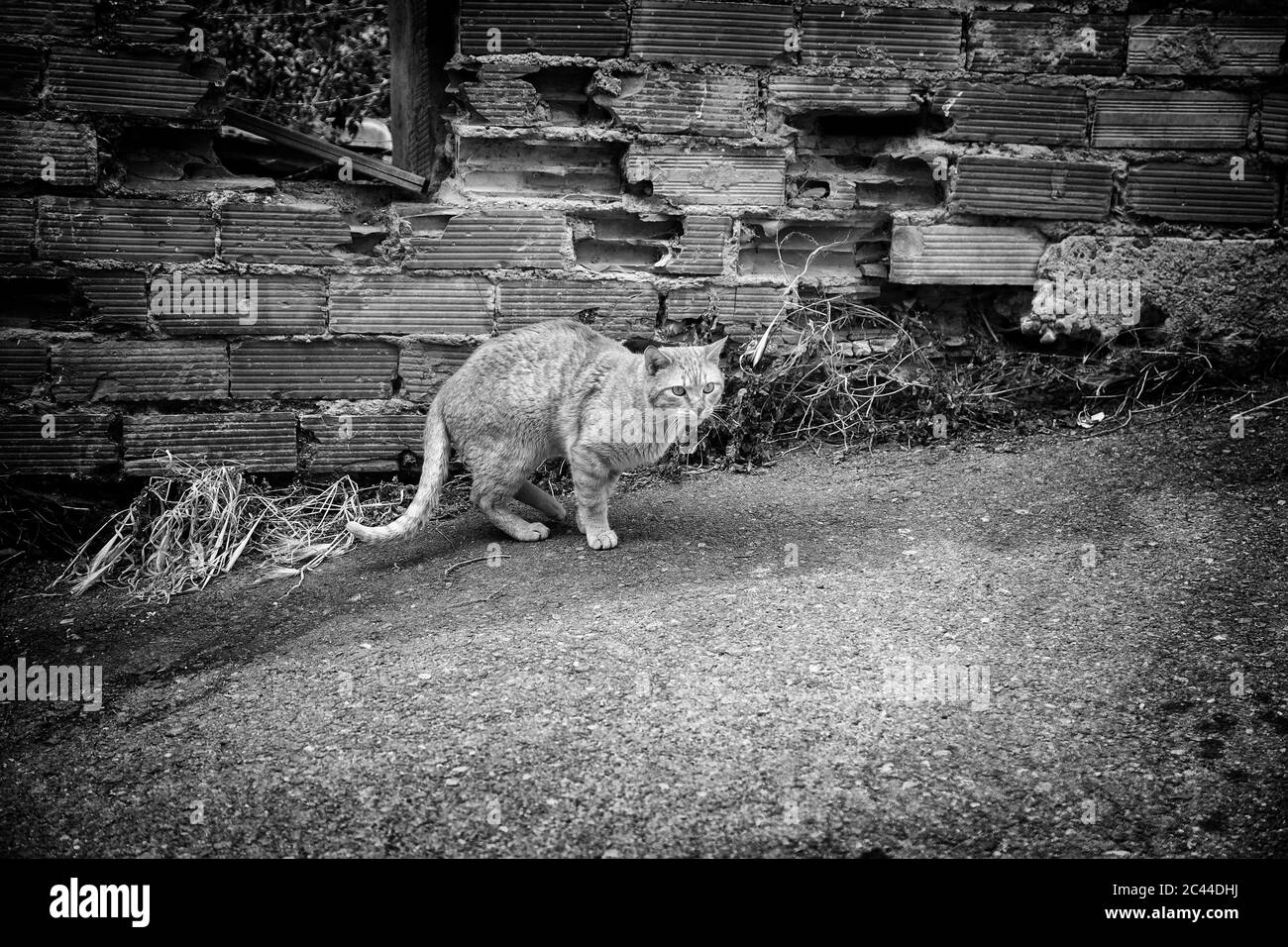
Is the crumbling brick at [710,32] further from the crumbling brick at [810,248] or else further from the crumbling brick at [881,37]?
the crumbling brick at [810,248]

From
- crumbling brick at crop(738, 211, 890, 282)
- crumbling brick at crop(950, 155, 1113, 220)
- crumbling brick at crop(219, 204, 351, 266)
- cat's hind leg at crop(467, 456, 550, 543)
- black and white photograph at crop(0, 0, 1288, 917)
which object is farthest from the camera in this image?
crumbling brick at crop(738, 211, 890, 282)

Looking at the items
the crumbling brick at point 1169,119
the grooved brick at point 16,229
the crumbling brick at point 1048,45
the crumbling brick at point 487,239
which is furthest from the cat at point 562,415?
the crumbling brick at point 1169,119

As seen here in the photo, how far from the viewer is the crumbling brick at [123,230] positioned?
4477 mm

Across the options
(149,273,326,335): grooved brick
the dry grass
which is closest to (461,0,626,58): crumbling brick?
(149,273,326,335): grooved brick

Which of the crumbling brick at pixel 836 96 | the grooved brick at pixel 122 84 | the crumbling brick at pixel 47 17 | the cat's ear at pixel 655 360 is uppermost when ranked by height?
the crumbling brick at pixel 47 17

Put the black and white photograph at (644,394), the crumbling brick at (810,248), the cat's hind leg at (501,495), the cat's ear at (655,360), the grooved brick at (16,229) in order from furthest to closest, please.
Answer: the crumbling brick at (810,248) < the grooved brick at (16,229) < the cat's hind leg at (501,495) < the cat's ear at (655,360) < the black and white photograph at (644,394)

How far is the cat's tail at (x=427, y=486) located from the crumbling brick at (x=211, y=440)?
0.80 metres

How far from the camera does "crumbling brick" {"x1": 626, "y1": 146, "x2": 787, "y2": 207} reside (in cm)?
488

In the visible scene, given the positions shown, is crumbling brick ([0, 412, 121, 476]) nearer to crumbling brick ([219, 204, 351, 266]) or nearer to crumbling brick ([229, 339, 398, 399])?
crumbling brick ([229, 339, 398, 399])

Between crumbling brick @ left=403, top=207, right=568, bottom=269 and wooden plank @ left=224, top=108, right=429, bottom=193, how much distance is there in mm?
204

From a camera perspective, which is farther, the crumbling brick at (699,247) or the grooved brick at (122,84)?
the crumbling brick at (699,247)

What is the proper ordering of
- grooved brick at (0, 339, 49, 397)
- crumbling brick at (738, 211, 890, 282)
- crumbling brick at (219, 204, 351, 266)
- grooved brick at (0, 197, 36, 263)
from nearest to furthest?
grooved brick at (0, 197, 36, 263) < grooved brick at (0, 339, 49, 397) < crumbling brick at (219, 204, 351, 266) < crumbling brick at (738, 211, 890, 282)

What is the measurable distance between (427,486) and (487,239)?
1363 millimetres

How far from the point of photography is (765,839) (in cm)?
246
